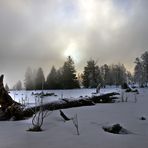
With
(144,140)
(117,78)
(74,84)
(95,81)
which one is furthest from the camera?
(117,78)

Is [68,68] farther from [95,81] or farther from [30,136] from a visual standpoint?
[30,136]

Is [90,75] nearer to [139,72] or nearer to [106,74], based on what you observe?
[139,72]

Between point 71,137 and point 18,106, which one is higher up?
point 18,106

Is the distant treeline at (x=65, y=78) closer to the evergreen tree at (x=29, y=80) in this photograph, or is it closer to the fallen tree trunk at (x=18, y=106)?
the evergreen tree at (x=29, y=80)

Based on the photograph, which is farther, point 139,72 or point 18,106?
point 139,72

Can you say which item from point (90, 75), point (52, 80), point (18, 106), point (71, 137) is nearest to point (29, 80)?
point (52, 80)

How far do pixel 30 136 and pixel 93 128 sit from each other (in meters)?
1.88

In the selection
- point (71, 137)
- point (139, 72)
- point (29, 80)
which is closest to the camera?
point (71, 137)

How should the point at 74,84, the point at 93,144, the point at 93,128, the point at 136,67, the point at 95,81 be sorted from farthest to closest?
the point at 136,67 → the point at 95,81 → the point at 74,84 → the point at 93,128 → the point at 93,144

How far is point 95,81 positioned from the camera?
7875 cm

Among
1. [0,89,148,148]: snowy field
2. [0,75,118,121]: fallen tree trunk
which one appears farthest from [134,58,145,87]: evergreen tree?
[0,89,148,148]: snowy field

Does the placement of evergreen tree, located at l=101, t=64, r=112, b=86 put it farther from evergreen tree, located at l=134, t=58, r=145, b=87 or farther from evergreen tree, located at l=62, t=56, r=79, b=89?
evergreen tree, located at l=62, t=56, r=79, b=89

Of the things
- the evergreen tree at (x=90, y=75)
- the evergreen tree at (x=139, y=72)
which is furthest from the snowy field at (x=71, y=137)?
the evergreen tree at (x=139, y=72)

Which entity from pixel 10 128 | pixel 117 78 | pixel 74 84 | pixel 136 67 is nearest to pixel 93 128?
pixel 10 128
